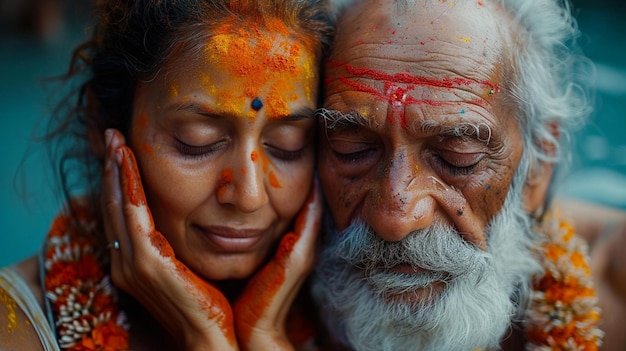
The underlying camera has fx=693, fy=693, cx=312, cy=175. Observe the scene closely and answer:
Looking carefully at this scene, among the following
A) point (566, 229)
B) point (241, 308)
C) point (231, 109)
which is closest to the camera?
point (231, 109)

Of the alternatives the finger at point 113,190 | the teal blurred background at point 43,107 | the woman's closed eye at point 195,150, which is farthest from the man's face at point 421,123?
the teal blurred background at point 43,107

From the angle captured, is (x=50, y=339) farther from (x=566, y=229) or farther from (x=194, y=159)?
(x=566, y=229)

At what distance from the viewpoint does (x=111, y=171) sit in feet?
9.39

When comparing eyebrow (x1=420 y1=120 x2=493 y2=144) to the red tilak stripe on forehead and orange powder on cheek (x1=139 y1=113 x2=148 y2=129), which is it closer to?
the red tilak stripe on forehead

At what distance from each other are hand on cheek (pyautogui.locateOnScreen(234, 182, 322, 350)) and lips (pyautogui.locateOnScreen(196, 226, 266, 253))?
0.20m

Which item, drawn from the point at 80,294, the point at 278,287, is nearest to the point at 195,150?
the point at 278,287

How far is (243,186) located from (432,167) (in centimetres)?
76

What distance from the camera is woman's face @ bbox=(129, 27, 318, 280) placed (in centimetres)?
272

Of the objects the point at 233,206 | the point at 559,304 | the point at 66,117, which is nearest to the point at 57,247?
the point at 66,117

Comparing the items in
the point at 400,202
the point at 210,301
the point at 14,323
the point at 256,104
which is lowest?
the point at 14,323

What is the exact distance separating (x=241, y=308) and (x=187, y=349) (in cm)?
29

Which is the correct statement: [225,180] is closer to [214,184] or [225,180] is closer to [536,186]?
[214,184]

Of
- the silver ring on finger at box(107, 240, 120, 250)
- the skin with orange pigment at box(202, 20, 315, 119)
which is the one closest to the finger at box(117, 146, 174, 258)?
the silver ring on finger at box(107, 240, 120, 250)

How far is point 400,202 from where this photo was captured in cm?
263
